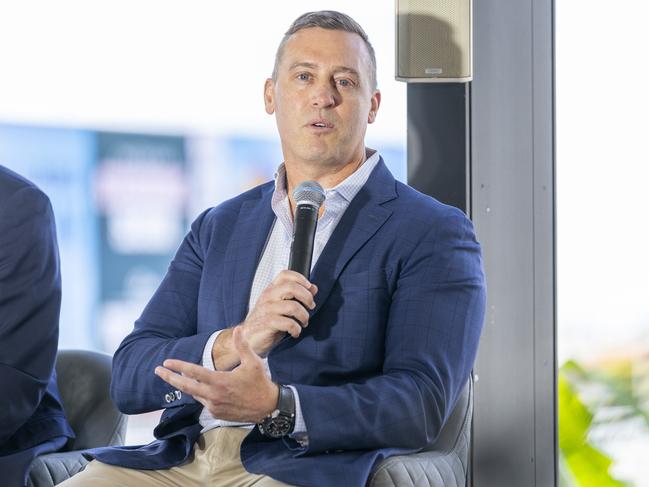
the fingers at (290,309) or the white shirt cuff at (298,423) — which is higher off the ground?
the fingers at (290,309)

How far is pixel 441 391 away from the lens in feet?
5.82

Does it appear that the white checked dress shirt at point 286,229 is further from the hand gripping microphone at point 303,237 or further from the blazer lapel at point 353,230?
the hand gripping microphone at point 303,237

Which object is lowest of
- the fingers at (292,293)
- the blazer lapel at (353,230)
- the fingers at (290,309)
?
the fingers at (290,309)

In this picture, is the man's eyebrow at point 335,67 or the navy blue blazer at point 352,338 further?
the man's eyebrow at point 335,67

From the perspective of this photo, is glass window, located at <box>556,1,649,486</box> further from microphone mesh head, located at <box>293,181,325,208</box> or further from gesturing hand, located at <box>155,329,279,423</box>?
gesturing hand, located at <box>155,329,279,423</box>

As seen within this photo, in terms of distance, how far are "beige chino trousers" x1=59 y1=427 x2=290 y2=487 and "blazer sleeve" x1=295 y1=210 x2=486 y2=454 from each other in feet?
0.63

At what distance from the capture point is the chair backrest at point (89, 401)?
2.29 m

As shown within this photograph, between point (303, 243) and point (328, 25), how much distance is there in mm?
662

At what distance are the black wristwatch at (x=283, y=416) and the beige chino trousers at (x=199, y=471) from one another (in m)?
0.16

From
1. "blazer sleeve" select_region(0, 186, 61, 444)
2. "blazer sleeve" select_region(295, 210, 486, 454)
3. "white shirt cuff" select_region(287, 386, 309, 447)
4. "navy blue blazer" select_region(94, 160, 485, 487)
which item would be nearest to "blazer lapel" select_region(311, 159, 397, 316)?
"navy blue blazer" select_region(94, 160, 485, 487)

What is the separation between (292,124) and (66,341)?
3320 millimetres

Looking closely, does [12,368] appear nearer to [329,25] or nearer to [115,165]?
[329,25]

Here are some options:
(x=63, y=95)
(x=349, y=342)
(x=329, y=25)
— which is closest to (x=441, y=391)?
(x=349, y=342)

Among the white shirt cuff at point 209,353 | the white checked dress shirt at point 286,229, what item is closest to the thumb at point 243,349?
the white shirt cuff at point 209,353
